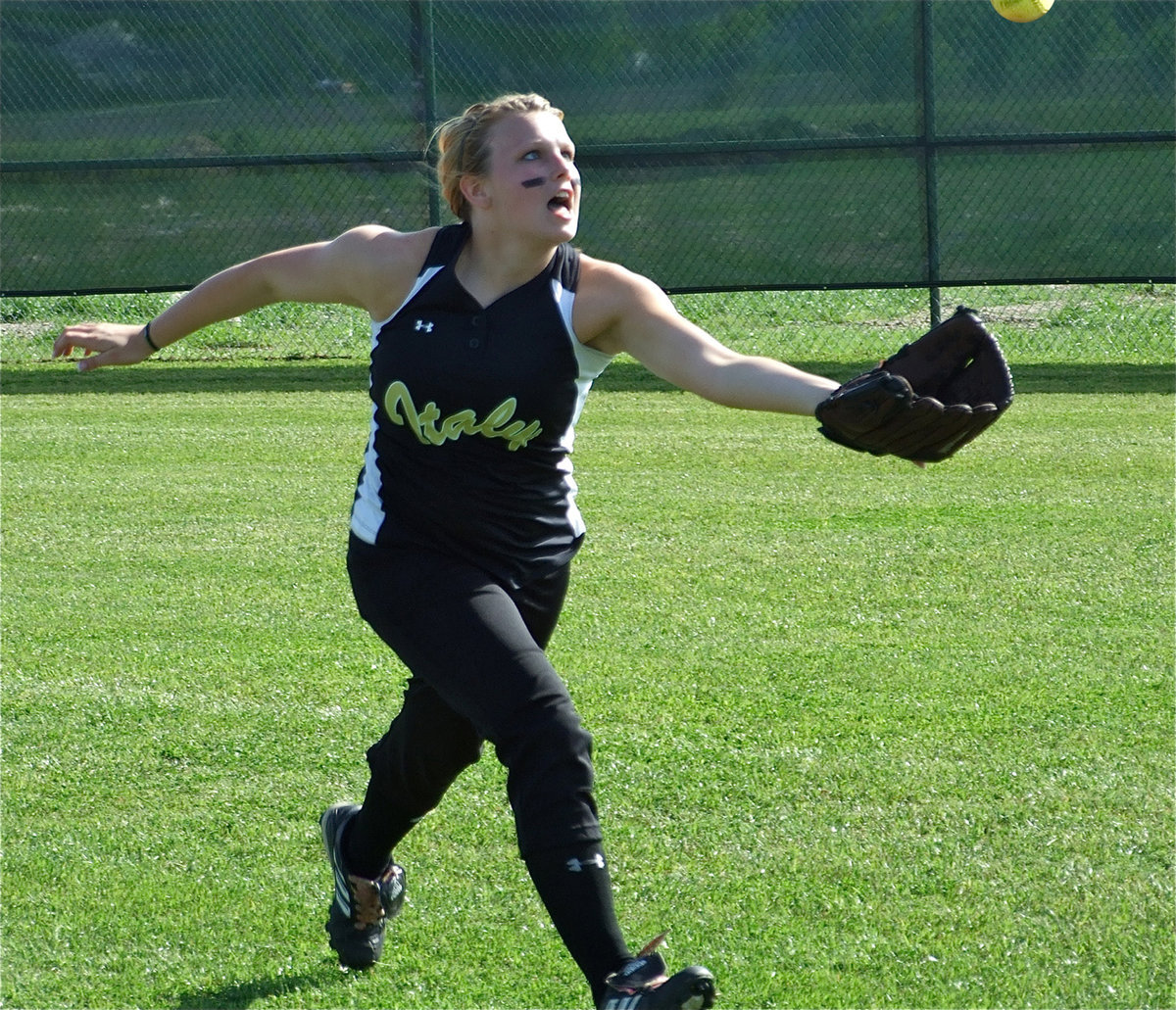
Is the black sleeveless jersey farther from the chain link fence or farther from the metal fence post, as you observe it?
the metal fence post

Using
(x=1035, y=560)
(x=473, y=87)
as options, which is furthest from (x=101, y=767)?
(x=473, y=87)

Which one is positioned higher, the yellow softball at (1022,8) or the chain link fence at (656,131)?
the yellow softball at (1022,8)

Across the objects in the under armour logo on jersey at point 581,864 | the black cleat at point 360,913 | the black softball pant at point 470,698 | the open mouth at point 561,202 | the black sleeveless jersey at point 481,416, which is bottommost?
the black cleat at point 360,913

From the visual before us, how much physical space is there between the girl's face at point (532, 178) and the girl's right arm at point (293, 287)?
0.81ft

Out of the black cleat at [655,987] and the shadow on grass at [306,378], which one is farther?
the shadow on grass at [306,378]

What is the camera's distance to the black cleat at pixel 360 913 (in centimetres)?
349

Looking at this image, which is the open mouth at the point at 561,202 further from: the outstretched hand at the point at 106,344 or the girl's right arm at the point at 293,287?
the outstretched hand at the point at 106,344

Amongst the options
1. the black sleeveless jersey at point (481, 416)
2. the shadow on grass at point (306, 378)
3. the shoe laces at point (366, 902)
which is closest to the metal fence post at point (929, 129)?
the shadow on grass at point (306, 378)

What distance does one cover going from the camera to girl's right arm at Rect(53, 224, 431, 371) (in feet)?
11.8

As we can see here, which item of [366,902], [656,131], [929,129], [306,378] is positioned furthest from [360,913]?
[929,129]

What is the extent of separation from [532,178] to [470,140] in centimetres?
23

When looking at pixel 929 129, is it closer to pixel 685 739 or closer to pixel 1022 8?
pixel 1022 8

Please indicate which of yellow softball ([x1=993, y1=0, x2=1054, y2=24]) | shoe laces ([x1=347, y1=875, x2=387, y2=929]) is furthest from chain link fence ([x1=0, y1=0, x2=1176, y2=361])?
shoe laces ([x1=347, y1=875, x2=387, y2=929])

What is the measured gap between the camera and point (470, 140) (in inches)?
142
